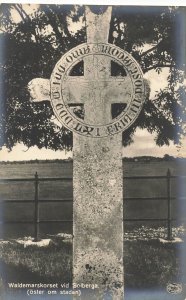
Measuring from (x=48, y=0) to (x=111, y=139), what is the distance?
1285mm

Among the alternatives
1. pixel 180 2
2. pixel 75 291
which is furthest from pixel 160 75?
pixel 75 291

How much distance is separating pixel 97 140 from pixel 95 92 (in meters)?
0.40

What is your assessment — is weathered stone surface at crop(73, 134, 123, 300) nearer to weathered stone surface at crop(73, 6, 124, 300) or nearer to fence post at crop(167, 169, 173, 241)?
weathered stone surface at crop(73, 6, 124, 300)

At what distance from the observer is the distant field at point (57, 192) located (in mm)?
3121

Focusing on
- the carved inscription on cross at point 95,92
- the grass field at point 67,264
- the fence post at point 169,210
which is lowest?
the grass field at point 67,264

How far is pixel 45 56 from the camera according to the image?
3166 millimetres

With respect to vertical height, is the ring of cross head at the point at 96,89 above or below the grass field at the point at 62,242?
above

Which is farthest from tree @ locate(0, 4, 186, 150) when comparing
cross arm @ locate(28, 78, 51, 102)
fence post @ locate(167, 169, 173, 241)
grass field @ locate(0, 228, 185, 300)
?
grass field @ locate(0, 228, 185, 300)

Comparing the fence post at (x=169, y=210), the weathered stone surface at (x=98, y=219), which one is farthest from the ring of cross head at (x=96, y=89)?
the fence post at (x=169, y=210)

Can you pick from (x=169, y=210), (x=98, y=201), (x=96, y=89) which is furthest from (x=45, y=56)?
(x=169, y=210)

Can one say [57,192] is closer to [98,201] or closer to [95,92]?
[98,201]

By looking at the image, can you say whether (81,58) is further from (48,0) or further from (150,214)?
(150,214)

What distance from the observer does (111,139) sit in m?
3.16

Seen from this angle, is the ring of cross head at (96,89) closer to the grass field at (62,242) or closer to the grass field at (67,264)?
the grass field at (62,242)
